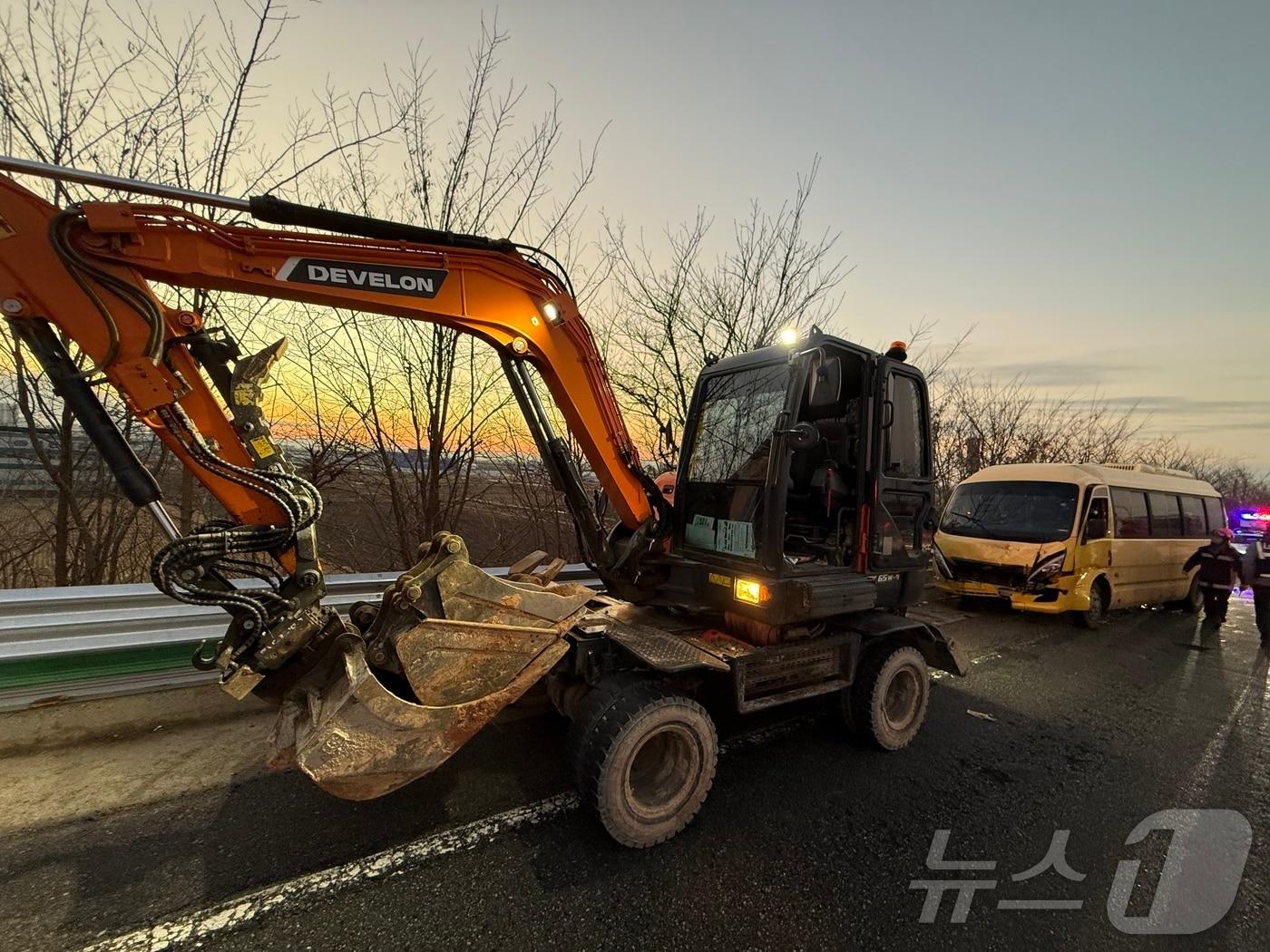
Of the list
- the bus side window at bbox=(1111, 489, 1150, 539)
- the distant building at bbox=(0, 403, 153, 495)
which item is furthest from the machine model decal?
the bus side window at bbox=(1111, 489, 1150, 539)

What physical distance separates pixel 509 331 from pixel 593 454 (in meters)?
0.95

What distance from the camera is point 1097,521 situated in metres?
8.12

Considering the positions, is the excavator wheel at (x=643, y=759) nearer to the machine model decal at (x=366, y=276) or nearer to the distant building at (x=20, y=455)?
the machine model decal at (x=366, y=276)

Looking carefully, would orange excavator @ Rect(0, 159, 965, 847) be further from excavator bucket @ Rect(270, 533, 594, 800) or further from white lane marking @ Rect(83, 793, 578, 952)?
white lane marking @ Rect(83, 793, 578, 952)

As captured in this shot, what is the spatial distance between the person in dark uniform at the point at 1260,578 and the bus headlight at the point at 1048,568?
9.10ft

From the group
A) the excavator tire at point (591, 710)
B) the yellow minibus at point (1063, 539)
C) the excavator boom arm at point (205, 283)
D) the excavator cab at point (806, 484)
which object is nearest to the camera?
the excavator boom arm at point (205, 283)

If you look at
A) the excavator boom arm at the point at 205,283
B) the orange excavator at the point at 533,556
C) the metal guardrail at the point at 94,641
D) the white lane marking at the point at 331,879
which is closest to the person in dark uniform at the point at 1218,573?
the orange excavator at the point at 533,556

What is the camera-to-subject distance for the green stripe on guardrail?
145 inches

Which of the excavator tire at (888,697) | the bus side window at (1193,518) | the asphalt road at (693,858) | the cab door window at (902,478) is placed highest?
the cab door window at (902,478)

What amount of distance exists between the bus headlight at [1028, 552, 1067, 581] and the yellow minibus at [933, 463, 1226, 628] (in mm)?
12

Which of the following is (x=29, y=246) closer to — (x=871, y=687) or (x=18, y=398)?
(x=18, y=398)

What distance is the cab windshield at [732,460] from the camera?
3754mm

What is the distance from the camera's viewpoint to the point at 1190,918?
2.56 meters

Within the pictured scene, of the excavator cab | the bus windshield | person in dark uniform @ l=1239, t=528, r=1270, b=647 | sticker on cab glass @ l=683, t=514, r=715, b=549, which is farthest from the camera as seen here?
the bus windshield
